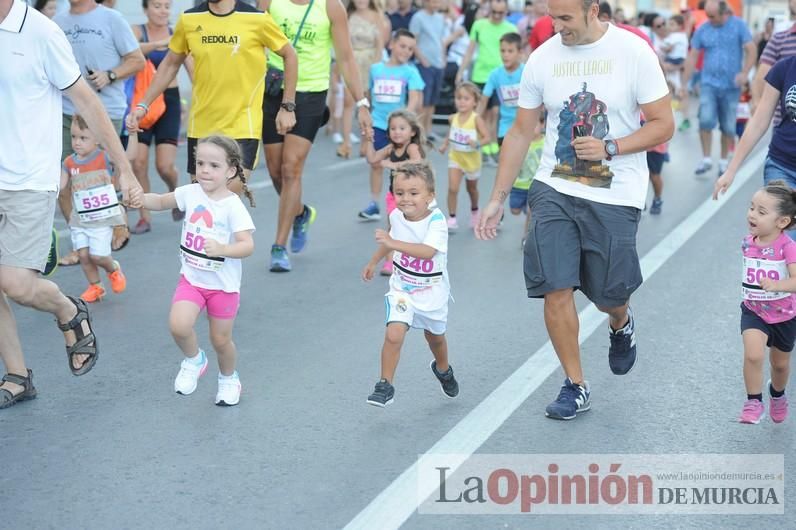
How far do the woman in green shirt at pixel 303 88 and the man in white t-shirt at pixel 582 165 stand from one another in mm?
3098

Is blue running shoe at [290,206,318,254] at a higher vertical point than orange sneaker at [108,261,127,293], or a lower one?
lower

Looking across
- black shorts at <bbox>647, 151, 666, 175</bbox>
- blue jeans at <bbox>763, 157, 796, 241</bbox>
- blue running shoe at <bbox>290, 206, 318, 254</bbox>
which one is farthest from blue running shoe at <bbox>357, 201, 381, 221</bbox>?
blue jeans at <bbox>763, 157, 796, 241</bbox>

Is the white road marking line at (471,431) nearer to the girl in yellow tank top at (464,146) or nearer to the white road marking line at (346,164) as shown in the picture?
the girl in yellow tank top at (464,146)

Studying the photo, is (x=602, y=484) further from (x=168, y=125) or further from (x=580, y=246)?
(x=168, y=125)

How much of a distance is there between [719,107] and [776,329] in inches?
375

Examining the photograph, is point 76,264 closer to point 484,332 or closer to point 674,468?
point 484,332

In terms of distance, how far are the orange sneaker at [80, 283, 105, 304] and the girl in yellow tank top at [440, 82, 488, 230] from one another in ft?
12.1

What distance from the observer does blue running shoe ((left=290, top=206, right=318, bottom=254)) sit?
9336 mm

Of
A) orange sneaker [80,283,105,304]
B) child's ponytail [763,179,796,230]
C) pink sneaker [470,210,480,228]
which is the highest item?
child's ponytail [763,179,796,230]

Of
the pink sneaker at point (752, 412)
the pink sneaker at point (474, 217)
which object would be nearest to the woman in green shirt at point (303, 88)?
the pink sneaker at point (474, 217)

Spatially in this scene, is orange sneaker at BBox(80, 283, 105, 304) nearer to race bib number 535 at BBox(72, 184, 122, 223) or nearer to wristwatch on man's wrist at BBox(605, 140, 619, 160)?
race bib number 535 at BBox(72, 184, 122, 223)

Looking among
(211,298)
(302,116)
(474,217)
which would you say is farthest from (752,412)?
(474,217)

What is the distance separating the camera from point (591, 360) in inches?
261

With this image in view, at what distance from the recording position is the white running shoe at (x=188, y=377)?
562 centimetres
